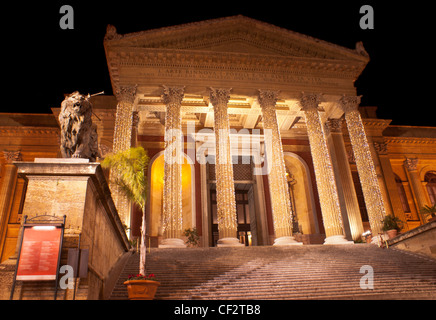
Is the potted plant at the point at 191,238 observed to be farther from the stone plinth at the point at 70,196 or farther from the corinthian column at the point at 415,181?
the corinthian column at the point at 415,181

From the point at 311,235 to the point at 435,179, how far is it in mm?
13406

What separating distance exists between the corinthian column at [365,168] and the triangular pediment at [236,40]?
3.02 metres

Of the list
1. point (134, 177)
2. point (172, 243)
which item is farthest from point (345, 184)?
point (134, 177)

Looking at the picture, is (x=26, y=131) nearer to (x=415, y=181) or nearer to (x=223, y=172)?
(x=223, y=172)

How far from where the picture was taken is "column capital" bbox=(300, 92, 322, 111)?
18498 mm

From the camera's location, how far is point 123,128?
54.2 ft

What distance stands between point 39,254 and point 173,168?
10765 mm

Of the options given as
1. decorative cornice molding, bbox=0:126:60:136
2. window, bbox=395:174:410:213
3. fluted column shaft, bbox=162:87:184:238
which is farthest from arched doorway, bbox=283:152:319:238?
decorative cornice molding, bbox=0:126:60:136

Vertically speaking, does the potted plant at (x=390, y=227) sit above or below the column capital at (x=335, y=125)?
below

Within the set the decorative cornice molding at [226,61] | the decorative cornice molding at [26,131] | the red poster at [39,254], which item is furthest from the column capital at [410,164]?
the red poster at [39,254]

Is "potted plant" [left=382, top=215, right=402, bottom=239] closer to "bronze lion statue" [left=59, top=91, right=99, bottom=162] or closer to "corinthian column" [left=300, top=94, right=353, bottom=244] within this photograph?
"corinthian column" [left=300, top=94, right=353, bottom=244]

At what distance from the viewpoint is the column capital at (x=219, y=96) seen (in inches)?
695

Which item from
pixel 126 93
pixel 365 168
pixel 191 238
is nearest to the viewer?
pixel 191 238

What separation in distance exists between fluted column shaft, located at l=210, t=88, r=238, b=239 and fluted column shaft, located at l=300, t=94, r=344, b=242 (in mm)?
4508
